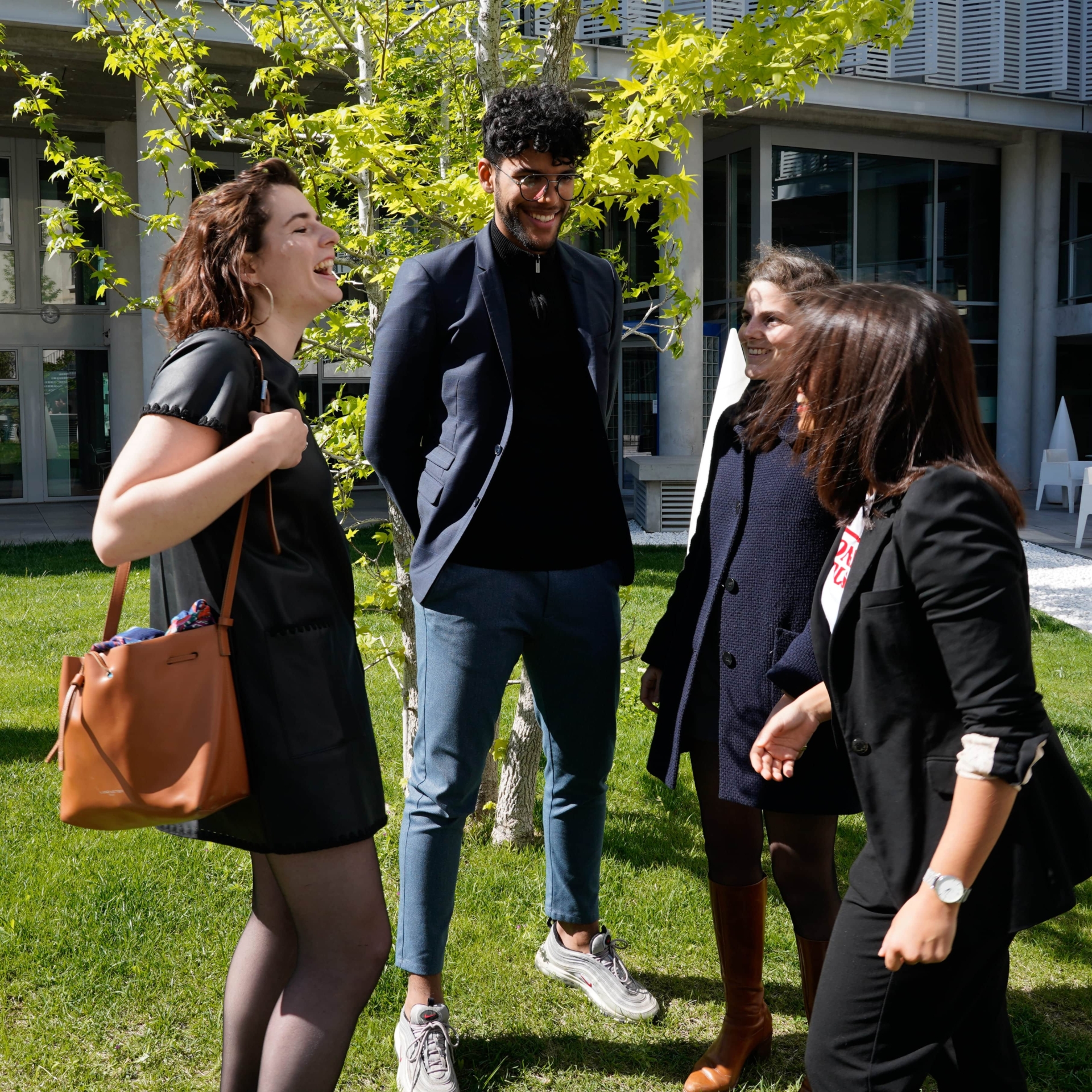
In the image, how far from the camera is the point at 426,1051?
8.83 feet

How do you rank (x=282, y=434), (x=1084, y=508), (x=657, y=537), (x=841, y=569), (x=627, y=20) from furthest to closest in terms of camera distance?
(x=657, y=537)
(x=627, y=20)
(x=1084, y=508)
(x=841, y=569)
(x=282, y=434)

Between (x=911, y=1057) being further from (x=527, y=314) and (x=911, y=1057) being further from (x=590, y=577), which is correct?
(x=527, y=314)

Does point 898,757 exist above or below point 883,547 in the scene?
below

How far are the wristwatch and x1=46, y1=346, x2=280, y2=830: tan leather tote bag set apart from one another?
114 centimetres

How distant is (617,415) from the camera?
18125 mm

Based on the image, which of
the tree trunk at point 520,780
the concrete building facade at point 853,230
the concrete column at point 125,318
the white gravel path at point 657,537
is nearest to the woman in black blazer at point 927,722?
the tree trunk at point 520,780

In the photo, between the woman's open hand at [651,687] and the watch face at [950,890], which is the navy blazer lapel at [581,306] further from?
the watch face at [950,890]

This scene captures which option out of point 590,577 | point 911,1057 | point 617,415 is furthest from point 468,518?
point 617,415

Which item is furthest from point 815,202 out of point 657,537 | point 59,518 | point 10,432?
point 10,432

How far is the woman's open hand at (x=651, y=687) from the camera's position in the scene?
9.60 ft

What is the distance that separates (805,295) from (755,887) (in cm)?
143

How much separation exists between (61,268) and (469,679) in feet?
58.7

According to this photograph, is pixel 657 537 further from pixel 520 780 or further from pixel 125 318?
pixel 520 780

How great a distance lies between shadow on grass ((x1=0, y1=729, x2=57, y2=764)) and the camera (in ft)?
16.9
